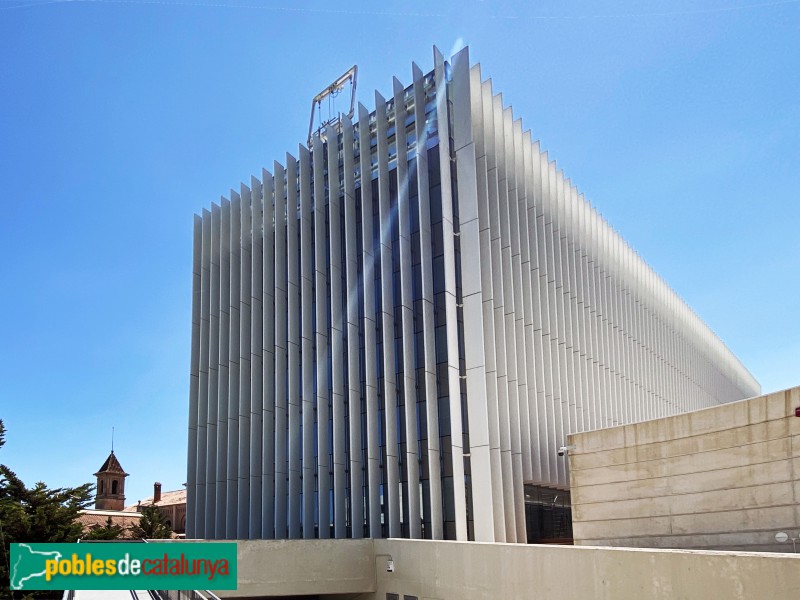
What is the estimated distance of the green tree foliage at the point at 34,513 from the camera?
38156 mm

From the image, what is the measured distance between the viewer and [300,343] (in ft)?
122

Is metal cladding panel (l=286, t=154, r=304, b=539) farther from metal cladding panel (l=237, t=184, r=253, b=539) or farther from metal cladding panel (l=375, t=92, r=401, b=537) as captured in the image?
metal cladding panel (l=375, t=92, r=401, b=537)

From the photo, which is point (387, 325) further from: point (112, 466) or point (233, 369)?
point (112, 466)

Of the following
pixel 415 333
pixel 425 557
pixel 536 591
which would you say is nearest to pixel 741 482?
pixel 536 591

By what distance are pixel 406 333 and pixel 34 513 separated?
23.2 meters

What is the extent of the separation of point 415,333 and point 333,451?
21.3 ft

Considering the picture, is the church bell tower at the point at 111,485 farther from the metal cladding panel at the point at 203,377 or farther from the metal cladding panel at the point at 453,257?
the metal cladding panel at the point at 453,257

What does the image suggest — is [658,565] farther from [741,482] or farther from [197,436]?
[197,436]

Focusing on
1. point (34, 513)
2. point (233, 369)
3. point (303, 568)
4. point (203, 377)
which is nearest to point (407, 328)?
point (303, 568)

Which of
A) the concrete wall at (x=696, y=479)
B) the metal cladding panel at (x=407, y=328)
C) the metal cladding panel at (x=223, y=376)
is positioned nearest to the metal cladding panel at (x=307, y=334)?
the metal cladding panel at (x=407, y=328)

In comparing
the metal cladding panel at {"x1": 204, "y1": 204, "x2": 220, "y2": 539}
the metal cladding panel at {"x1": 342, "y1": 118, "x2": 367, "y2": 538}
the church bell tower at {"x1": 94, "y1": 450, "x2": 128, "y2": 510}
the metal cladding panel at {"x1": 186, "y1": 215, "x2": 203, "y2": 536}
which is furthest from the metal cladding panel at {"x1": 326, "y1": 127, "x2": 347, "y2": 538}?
the church bell tower at {"x1": 94, "y1": 450, "x2": 128, "y2": 510}

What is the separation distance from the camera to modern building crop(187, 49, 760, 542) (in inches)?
1172

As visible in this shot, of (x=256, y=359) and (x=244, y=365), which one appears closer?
(x=256, y=359)

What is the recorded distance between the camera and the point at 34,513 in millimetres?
40156
